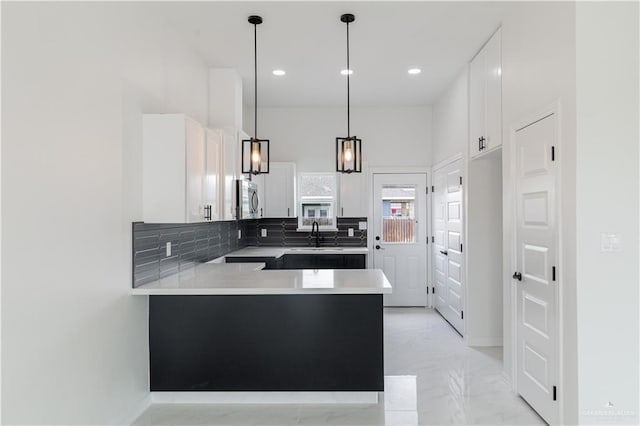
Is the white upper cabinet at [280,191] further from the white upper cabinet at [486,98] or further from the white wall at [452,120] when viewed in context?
the white upper cabinet at [486,98]

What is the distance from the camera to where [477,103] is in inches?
158

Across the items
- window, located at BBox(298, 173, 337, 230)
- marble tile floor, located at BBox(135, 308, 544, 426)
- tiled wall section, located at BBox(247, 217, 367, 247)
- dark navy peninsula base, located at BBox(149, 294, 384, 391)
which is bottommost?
marble tile floor, located at BBox(135, 308, 544, 426)

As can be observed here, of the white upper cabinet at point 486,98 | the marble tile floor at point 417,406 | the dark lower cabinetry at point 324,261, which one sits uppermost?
the white upper cabinet at point 486,98

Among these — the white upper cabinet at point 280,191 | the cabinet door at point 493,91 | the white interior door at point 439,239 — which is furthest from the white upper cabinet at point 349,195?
the cabinet door at point 493,91

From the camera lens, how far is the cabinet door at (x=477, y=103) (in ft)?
12.6

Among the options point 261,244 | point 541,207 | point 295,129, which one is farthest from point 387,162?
point 541,207

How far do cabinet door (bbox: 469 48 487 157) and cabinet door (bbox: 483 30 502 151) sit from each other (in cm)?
9

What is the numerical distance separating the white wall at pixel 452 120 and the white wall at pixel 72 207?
314 centimetres

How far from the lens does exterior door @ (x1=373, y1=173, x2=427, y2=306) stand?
599cm

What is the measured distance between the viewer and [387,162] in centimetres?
599

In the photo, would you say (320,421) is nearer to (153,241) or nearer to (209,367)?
(209,367)

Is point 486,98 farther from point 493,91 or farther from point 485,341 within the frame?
point 485,341

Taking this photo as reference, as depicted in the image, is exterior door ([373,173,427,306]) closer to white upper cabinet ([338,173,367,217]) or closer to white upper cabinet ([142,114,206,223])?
white upper cabinet ([338,173,367,217])

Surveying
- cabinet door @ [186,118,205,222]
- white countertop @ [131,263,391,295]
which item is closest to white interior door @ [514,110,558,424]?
white countertop @ [131,263,391,295]
